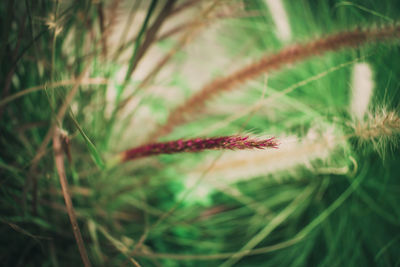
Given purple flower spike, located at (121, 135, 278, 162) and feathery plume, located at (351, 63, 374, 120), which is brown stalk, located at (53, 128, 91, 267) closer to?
purple flower spike, located at (121, 135, 278, 162)

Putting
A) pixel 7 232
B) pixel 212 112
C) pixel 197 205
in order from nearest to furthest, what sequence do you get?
pixel 7 232
pixel 197 205
pixel 212 112

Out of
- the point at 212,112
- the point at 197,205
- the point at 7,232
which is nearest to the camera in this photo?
the point at 7,232

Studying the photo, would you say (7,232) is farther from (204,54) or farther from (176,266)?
(204,54)

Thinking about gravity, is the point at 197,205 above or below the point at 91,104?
below

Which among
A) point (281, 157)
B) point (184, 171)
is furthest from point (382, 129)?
point (184, 171)

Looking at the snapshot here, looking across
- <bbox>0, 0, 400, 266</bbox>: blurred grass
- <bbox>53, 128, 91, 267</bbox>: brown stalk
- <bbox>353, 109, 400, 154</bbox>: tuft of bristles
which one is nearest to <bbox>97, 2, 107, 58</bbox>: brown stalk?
<bbox>0, 0, 400, 266</bbox>: blurred grass

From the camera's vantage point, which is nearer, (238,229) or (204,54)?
(238,229)

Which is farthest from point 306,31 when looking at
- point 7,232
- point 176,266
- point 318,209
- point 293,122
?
point 7,232
